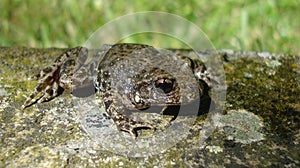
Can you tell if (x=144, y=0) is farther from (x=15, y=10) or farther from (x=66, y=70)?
(x=66, y=70)

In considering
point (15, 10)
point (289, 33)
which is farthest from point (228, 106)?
point (15, 10)

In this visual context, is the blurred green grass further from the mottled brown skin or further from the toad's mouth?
the toad's mouth

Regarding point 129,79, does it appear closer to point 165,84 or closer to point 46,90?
point 165,84

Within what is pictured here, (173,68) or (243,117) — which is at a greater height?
(173,68)

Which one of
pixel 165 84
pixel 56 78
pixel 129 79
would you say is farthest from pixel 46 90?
pixel 165 84

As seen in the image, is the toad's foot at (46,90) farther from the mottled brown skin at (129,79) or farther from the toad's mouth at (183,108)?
the toad's mouth at (183,108)

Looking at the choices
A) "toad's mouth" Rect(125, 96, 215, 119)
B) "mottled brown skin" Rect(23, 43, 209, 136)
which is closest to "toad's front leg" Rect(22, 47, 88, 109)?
"mottled brown skin" Rect(23, 43, 209, 136)

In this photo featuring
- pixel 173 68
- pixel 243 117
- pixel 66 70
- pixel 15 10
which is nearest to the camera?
pixel 243 117
